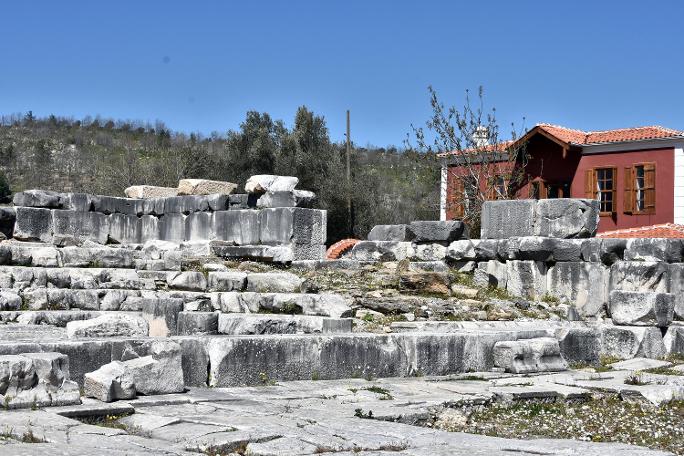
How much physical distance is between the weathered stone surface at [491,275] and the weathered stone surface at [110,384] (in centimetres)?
842

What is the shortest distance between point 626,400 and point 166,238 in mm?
13847

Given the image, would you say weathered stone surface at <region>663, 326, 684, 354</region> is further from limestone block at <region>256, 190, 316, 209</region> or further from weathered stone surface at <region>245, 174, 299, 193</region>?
weathered stone surface at <region>245, 174, 299, 193</region>

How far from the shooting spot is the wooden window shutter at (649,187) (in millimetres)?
26969

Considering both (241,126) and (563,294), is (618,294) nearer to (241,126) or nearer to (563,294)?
(563,294)

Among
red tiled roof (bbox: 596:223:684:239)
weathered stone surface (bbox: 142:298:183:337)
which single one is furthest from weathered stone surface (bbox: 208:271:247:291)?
red tiled roof (bbox: 596:223:684:239)

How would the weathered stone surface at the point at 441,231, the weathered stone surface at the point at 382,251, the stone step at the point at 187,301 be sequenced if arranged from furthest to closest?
the weathered stone surface at the point at 382,251 < the weathered stone surface at the point at 441,231 < the stone step at the point at 187,301

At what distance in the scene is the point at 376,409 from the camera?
6.84 metres

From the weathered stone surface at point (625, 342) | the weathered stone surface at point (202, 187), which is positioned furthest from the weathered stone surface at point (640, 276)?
the weathered stone surface at point (202, 187)

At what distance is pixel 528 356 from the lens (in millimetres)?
9539

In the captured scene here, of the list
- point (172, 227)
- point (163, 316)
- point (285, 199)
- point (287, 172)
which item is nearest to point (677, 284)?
point (163, 316)

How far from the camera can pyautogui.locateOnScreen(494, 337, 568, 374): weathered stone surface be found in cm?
945

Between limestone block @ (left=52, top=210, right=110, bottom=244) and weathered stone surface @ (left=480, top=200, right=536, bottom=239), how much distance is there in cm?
911

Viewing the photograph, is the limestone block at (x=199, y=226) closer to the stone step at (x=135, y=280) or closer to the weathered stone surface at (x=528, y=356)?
the stone step at (x=135, y=280)

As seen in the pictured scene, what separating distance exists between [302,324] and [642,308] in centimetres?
440
